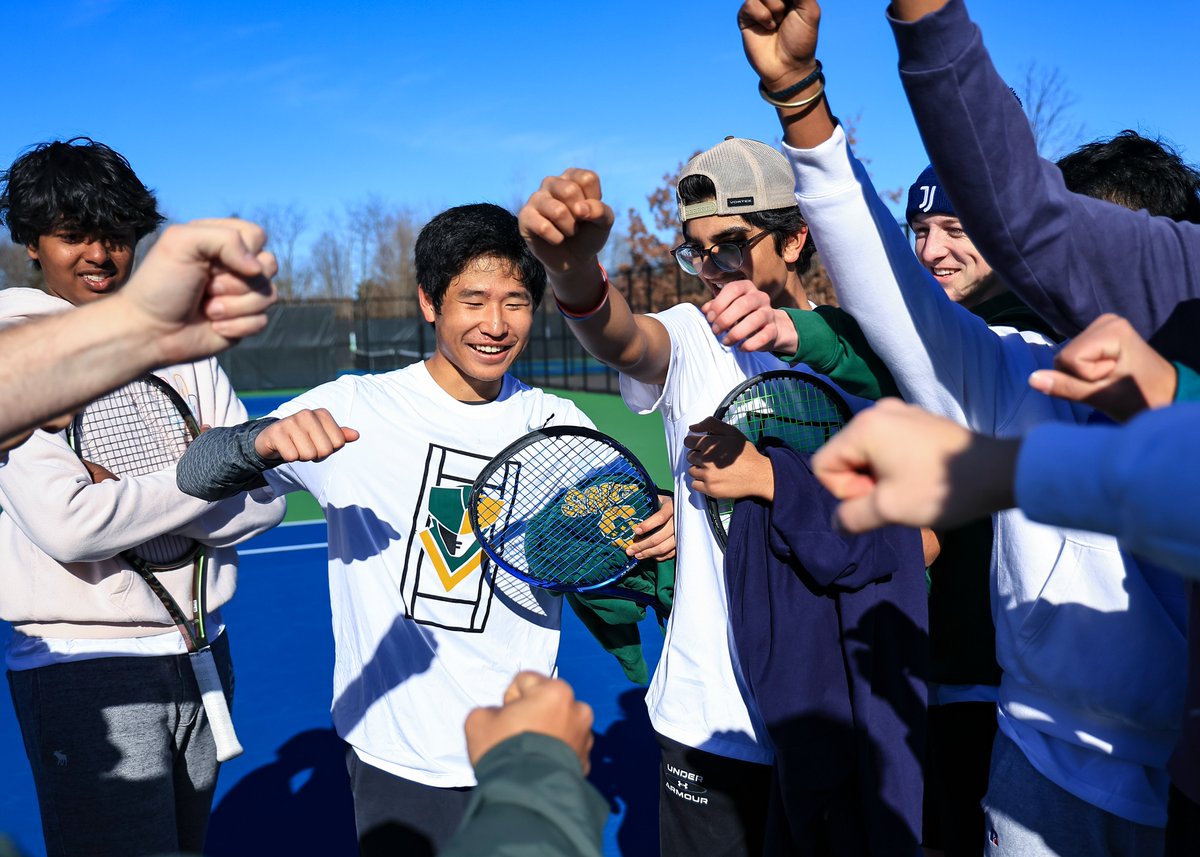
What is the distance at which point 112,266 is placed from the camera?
252 cm

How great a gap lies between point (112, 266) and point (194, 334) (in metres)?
1.59

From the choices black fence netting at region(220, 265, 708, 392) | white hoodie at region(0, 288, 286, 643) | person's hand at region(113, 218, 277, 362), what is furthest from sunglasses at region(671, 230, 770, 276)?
black fence netting at region(220, 265, 708, 392)

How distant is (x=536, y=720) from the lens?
3.70 feet

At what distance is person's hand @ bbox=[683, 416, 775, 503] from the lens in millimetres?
1988

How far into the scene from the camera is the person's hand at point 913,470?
88 cm

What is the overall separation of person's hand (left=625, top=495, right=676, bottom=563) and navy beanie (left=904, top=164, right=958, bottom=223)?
47.0 inches

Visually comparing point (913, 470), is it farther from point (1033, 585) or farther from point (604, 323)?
point (604, 323)

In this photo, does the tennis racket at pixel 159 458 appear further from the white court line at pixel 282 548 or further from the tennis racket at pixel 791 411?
the white court line at pixel 282 548

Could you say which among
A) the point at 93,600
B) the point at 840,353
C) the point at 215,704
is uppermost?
the point at 840,353

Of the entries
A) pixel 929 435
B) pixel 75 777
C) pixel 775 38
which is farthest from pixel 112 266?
pixel 929 435

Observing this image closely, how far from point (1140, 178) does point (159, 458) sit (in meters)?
2.48

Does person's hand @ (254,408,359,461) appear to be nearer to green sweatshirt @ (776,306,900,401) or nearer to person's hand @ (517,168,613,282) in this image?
person's hand @ (517,168,613,282)

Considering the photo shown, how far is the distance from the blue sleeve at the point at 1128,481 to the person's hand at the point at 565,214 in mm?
969

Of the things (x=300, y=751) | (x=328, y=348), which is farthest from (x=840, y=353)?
(x=328, y=348)
